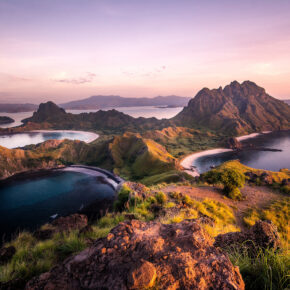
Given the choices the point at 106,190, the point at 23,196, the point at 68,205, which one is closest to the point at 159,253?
the point at 68,205

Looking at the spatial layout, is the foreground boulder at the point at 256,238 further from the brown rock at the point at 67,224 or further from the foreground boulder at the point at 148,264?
the brown rock at the point at 67,224

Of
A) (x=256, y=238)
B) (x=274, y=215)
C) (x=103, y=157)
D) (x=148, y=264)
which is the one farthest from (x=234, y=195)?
(x=103, y=157)

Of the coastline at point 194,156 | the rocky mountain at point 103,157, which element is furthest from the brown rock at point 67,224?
the coastline at point 194,156

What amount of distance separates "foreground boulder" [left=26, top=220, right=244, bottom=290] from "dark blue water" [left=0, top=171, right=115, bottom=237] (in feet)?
187

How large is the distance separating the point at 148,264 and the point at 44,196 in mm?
83782

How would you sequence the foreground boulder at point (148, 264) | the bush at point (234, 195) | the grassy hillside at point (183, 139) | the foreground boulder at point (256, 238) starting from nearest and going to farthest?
the foreground boulder at point (148, 264)
the foreground boulder at point (256, 238)
the bush at point (234, 195)
the grassy hillside at point (183, 139)

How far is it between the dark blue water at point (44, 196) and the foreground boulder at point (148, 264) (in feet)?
187

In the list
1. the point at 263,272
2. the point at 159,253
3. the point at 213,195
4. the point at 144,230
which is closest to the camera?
the point at 263,272

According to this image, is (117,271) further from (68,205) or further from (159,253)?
(68,205)

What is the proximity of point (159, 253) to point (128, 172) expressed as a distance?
9037 centimetres

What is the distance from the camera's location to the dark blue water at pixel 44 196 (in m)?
53.5

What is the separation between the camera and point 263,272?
2.52 metres

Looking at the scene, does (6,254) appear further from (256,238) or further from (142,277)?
(256,238)

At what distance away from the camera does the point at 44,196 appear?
234ft
